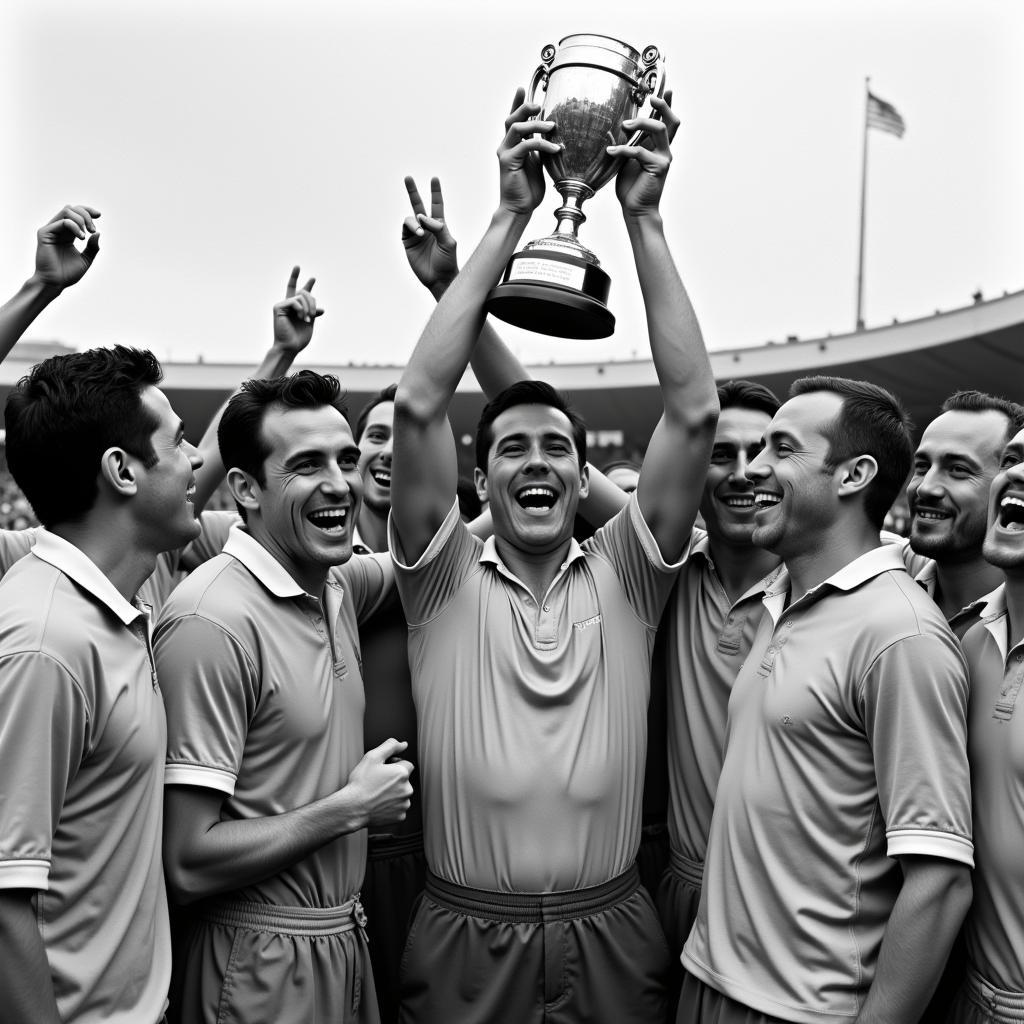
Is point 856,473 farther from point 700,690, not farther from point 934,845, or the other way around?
point 934,845

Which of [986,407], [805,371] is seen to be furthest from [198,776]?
[805,371]

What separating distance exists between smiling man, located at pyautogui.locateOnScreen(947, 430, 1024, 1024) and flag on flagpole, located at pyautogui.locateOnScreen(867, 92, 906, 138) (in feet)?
88.7

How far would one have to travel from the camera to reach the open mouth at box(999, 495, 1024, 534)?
2545mm

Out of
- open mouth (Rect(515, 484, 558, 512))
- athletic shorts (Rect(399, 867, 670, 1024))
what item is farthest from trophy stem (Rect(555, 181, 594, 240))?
athletic shorts (Rect(399, 867, 670, 1024))

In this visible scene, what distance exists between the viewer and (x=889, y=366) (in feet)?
69.6

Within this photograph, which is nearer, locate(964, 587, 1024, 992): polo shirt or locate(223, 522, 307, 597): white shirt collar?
locate(964, 587, 1024, 992): polo shirt

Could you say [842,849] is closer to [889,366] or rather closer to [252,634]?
[252,634]

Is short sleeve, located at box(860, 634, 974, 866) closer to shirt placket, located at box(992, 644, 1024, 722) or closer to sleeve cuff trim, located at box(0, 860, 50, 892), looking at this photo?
shirt placket, located at box(992, 644, 1024, 722)

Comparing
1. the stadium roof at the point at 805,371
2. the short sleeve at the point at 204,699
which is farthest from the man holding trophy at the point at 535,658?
the stadium roof at the point at 805,371

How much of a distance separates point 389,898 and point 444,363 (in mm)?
1850

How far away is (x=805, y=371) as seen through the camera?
74.3ft

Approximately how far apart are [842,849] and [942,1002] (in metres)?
0.59

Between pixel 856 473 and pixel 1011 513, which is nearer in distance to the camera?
pixel 1011 513

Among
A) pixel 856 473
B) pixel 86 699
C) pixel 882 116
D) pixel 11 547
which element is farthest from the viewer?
pixel 882 116
